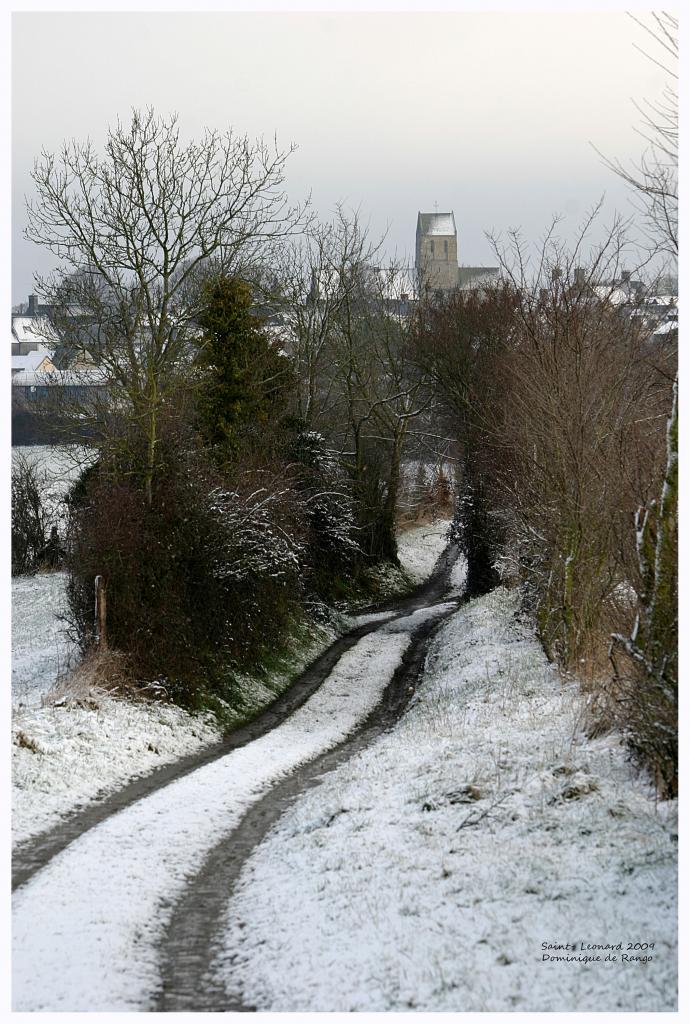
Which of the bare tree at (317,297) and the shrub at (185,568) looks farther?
the bare tree at (317,297)

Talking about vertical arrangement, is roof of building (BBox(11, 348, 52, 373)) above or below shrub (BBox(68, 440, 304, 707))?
above

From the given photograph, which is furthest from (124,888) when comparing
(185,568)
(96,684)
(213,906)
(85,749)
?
(185,568)

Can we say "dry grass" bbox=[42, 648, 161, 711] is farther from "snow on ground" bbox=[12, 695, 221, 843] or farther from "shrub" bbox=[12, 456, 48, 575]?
"shrub" bbox=[12, 456, 48, 575]

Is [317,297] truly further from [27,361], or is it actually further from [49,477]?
[27,361]

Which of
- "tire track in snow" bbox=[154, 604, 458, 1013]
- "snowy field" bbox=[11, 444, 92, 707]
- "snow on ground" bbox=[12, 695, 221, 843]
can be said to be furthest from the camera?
"snowy field" bbox=[11, 444, 92, 707]

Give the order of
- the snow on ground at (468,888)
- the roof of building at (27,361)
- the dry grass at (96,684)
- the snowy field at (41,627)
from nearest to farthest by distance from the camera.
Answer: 1. the snow on ground at (468,888)
2. the dry grass at (96,684)
3. the snowy field at (41,627)
4. the roof of building at (27,361)

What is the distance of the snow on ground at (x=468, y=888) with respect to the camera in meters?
6.96

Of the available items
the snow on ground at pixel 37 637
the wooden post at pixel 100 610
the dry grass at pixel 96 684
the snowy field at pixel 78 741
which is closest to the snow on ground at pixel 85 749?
the snowy field at pixel 78 741

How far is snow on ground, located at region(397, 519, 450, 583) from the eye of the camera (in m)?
43.2

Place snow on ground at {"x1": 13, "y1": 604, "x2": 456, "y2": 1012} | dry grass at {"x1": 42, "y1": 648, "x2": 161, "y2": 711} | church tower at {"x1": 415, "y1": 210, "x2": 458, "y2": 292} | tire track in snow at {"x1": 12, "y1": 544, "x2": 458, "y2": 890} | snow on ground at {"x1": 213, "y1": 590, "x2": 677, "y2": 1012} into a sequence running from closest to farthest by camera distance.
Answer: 1. snow on ground at {"x1": 213, "y1": 590, "x2": 677, "y2": 1012}
2. snow on ground at {"x1": 13, "y1": 604, "x2": 456, "y2": 1012}
3. tire track in snow at {"x1": 12, "y1": 544, "x2": 458, "y2": 890}
4. dry grass at {"x1": 42, "y1": 648, "x2": 161, "y2": 711}
5. church tower at {"x1": 415, "y1": 210, "x2": 458, "y2": 292}

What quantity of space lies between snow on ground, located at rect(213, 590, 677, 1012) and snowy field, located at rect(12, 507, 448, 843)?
3019 mm

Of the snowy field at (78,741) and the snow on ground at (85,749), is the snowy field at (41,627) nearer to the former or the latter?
the snowy field at (78,741)

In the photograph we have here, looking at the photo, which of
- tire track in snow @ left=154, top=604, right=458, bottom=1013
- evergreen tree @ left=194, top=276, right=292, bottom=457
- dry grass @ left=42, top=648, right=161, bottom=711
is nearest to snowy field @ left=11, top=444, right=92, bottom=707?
dry grass @ left=42, top=648, right=161, bottom=711

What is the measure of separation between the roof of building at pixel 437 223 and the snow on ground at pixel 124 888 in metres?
140
